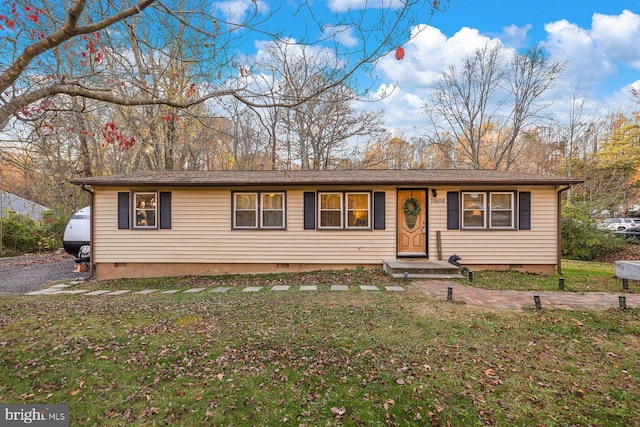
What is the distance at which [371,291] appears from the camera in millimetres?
6316

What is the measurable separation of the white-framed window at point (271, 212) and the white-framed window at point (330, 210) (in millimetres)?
1188

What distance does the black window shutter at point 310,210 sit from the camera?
8805 millimetres

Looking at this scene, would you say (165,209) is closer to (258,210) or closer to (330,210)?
(258,210)

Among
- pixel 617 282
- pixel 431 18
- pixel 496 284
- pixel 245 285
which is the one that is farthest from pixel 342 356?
pixel 617 282

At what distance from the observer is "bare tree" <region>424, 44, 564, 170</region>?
17547 millimetres

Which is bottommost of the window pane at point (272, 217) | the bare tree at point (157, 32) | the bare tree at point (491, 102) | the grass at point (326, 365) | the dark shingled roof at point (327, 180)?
the grass at point (326, 365)

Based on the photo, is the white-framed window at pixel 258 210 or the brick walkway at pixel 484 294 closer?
the brick walkway at pixel 484 294

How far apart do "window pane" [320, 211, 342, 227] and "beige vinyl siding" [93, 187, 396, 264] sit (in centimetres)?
33

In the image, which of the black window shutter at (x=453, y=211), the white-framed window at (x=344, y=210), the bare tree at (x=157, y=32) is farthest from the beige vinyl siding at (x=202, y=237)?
the bare tree at (x=157, y=32)

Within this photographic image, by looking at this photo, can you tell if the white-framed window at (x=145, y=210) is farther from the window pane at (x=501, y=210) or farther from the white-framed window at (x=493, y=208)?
the window pane at (x=501, y=210)

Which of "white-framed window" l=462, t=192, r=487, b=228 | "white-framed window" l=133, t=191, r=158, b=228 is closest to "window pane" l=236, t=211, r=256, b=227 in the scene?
"white-framed window" l=133, t=191, r=158, b=228

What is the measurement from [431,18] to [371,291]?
4876 mm

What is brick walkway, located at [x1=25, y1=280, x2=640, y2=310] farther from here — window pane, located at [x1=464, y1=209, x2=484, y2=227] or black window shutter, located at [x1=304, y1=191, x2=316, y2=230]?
window pane, located at [x1=464, y1=209, x2=484, y2=227]

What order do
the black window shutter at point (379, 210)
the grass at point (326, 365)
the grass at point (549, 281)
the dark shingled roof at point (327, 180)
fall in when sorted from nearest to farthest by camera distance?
the grass at point (326, 365), the grass at point (549, 281), the dark shingled roof at point (327, 180), the black window shutter at point (379, 210)
